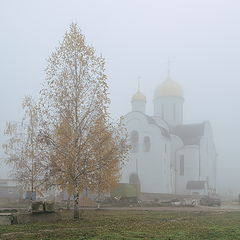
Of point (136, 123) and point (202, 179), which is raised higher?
point (136, 123)

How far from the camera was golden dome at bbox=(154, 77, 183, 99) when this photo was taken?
207ft

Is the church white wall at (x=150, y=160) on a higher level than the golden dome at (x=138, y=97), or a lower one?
lower

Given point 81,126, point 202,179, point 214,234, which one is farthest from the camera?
point 202,179

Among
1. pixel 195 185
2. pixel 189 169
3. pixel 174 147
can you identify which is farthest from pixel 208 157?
pixel 195 185

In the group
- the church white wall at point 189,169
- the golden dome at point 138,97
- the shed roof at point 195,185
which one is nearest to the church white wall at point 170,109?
the golden dome at point 138,97

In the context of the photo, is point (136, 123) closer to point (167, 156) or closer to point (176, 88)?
point (167, 156)

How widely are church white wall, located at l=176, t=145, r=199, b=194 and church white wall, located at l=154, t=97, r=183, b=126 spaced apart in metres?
6.68

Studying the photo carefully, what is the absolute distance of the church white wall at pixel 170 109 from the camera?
2490 inches

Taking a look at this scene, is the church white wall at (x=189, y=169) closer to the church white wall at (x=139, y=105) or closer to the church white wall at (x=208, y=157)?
the church white wall at (x=208, y=157)

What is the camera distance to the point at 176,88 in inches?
2496

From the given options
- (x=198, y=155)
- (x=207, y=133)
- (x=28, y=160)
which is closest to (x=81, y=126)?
(x=28, y=160)

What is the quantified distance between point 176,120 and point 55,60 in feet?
147

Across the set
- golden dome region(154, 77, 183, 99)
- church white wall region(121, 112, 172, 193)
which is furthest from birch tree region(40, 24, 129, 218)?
golden dome region(154, 77, 183, 99)

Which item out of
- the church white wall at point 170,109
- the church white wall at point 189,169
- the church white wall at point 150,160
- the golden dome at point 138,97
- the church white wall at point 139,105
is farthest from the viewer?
the church white wall at point 170,109
